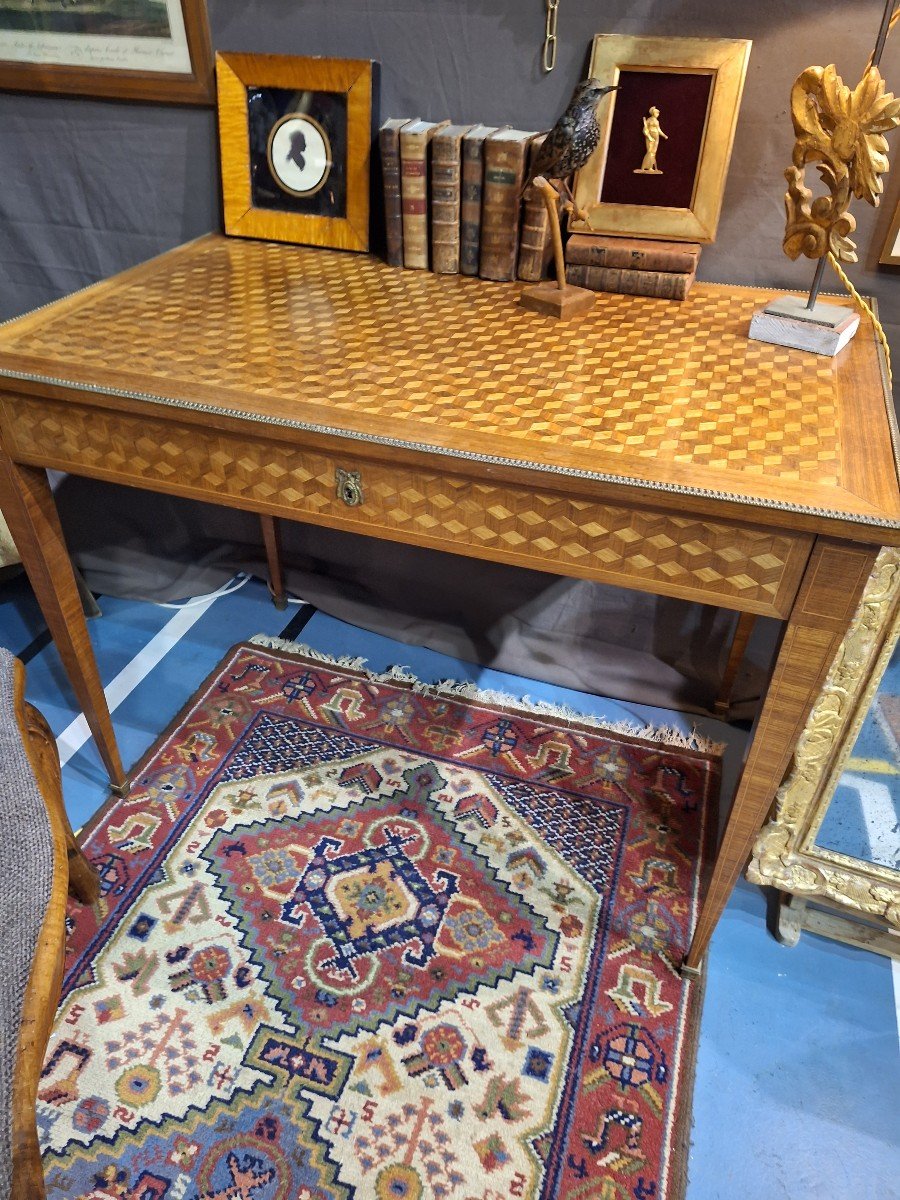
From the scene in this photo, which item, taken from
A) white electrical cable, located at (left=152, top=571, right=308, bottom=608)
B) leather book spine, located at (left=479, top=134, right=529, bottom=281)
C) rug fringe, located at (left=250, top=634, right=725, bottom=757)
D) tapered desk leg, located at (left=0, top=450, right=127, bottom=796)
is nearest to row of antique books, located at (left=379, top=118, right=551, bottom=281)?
leather book spine, located at (left=479, top=134, right=529, bottom=281)

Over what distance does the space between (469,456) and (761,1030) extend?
106cm

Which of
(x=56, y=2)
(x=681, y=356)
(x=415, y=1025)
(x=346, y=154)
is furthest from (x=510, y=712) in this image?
(x=56, y=2)

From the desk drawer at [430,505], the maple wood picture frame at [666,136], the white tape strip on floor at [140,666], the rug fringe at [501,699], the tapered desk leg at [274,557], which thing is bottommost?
the white tape strip on floor at [140,666]

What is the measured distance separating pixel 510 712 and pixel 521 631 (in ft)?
0.68

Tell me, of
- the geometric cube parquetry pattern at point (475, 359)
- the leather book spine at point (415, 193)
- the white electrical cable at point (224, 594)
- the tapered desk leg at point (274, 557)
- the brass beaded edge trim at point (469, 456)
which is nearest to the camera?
the brass beaded edge trim at point (469, 456)

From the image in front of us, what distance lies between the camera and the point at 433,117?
5.19 feet

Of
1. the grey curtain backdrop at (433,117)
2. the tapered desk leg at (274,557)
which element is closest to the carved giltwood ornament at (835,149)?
the grey curtain backdrop at (433,117)

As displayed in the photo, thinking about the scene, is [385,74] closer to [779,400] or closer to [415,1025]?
[779,400]

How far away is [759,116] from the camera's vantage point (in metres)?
1.41

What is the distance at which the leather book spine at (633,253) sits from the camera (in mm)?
1418

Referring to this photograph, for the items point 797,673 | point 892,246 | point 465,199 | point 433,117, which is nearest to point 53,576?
point 465,199

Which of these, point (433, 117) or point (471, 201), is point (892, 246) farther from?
point (433, 117)

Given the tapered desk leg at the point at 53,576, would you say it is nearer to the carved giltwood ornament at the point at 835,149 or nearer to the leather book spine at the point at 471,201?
the leather book spine at the point at 471,201

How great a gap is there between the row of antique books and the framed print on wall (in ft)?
1.47
